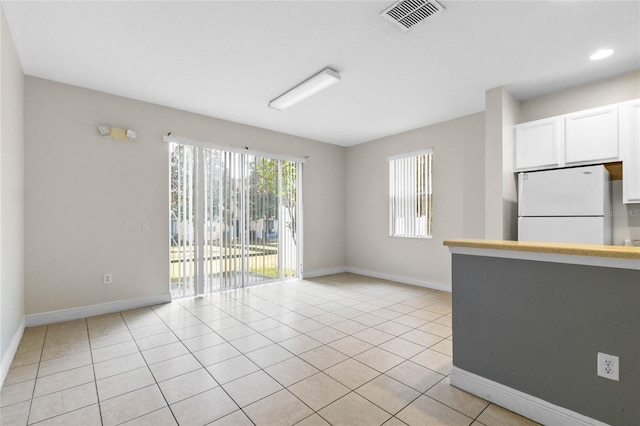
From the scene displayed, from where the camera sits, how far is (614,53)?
9.27 feet

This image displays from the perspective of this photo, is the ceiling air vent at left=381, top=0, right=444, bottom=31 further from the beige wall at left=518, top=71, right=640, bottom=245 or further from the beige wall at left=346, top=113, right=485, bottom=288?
the beige wall at left=346, top=113, right=485, bottom=288

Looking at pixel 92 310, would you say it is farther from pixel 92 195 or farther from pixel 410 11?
pixel 410 11

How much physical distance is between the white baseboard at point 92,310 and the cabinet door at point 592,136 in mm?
5410

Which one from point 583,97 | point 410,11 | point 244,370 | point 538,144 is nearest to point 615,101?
point 583,97

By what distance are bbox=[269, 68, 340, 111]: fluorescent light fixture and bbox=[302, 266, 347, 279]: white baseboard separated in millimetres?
3261

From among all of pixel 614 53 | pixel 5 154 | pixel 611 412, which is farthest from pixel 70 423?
pixel 614 53

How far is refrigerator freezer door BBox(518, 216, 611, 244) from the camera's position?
2982mm

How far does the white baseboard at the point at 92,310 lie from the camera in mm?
3324

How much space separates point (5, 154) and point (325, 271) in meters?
5.01

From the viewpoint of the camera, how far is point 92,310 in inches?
144

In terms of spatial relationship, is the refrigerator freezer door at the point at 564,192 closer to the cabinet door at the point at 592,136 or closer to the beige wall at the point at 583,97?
the cabinet door at the point at 592,136

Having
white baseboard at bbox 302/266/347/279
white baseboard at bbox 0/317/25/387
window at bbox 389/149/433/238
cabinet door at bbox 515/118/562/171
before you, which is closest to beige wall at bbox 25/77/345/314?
white baseboard at bbox 0/317/25/387

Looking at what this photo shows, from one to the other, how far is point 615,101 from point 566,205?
127 cm

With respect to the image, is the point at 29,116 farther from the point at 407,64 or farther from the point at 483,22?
the point at 483,22
